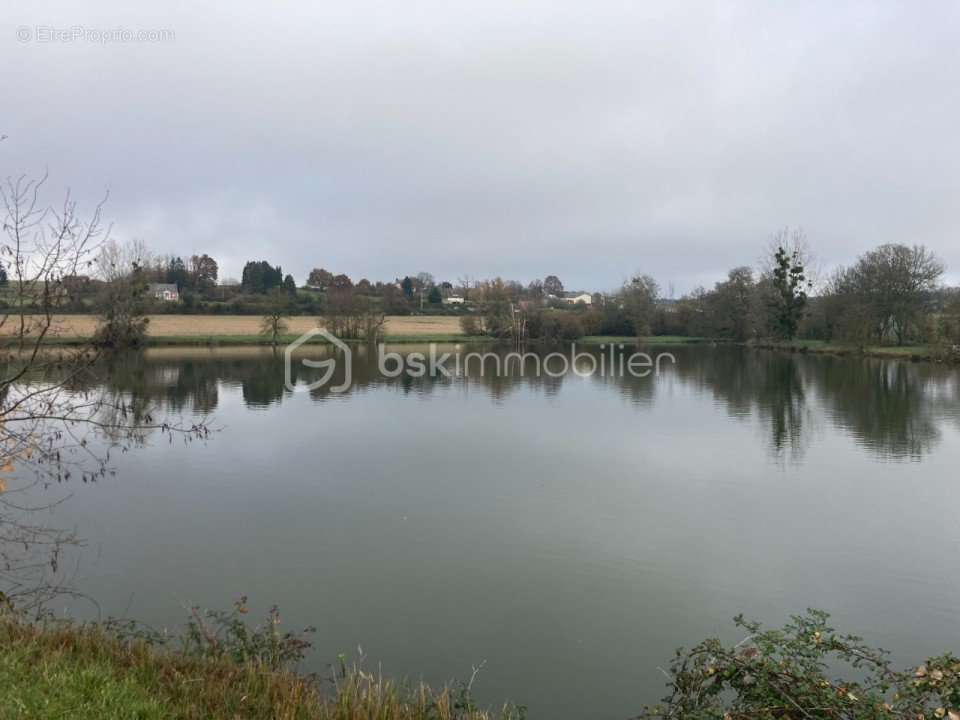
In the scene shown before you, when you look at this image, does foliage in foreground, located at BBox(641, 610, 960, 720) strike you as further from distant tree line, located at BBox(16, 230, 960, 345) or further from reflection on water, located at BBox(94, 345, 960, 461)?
distant tree line, located at BBox(16, 230, 960, 345)

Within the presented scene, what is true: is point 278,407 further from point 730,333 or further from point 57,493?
point 730,333

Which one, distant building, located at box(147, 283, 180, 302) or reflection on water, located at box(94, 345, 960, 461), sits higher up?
distant building, located at box(147, 283, 180, 302)

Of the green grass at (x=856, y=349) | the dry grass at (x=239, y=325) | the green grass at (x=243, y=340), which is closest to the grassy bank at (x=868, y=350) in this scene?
the green grass at (x=856, y=349)

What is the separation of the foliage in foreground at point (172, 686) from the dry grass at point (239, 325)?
139 ft

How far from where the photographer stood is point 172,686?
3.20 m

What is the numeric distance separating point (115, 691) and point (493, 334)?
56586mm

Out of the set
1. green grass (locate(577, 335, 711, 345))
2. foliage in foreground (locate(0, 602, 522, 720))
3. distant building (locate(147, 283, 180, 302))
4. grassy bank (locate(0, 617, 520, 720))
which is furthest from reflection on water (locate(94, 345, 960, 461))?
distant building (locate(147, 283, 180, 302))

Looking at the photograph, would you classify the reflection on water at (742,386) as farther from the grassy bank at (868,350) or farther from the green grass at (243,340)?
the green grass at (243,340)

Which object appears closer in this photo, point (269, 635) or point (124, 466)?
point (269, 635)

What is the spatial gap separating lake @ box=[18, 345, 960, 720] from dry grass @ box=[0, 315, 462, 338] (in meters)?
36.3

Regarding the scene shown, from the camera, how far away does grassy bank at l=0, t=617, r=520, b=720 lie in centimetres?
288

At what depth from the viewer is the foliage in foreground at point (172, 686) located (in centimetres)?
290

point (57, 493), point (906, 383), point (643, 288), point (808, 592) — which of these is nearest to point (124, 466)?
point (57, 493)

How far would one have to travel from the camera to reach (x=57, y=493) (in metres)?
8.95
